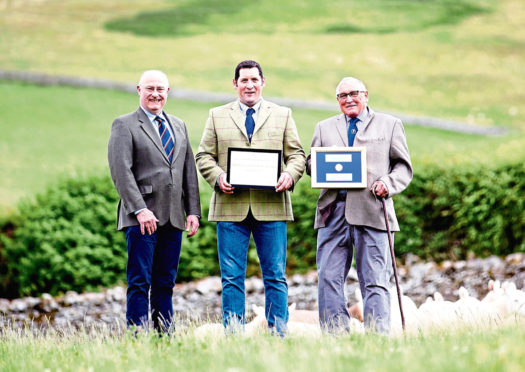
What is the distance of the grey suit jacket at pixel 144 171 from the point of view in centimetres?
549

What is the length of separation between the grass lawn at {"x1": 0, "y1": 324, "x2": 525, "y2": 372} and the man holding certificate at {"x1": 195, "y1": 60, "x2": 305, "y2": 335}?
2.64ft

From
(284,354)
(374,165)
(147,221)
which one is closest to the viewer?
(284,354)

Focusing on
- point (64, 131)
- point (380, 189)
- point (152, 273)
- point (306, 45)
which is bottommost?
point (152, 273)

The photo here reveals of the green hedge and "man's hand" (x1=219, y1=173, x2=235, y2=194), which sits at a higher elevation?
"man's hand" (x1=219, y1=173, x2=235, y2=194)

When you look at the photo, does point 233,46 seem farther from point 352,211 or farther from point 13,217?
point 352,211

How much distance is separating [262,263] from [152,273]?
33.7 inches

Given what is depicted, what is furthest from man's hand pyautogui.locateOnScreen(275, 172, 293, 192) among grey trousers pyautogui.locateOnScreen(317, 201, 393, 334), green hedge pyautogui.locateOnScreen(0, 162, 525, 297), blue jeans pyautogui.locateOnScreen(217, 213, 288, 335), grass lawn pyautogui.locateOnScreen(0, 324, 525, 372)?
green hedge pyautogui.locateOnScreen(0, 162, 525, 297)

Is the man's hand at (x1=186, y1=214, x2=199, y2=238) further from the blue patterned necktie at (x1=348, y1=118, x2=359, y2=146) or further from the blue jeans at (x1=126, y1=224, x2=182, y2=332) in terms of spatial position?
the blue patterned necktie at (x1=348, y1=118, x2=359, y2=146)

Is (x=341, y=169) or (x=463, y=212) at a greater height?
(x=341, y=169)

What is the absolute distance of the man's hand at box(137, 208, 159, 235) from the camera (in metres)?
5.39

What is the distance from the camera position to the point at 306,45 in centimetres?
Answer: 2511

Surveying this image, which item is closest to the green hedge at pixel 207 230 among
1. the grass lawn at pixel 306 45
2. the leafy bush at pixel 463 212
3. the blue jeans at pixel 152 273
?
the leafy bush at pixel 463 212

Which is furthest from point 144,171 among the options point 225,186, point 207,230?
point 207,230

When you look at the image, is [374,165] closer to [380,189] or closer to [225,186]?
[380,189]
